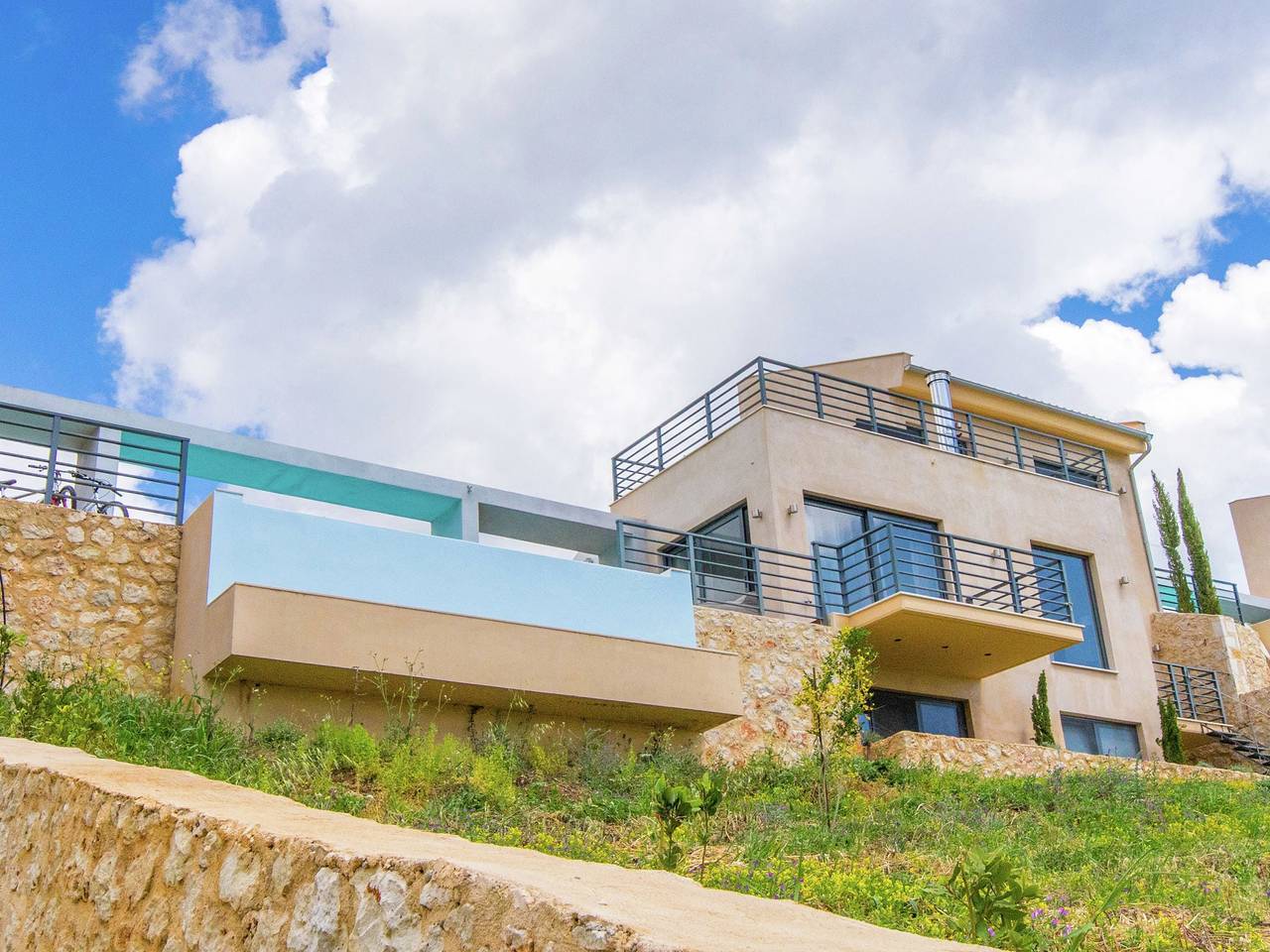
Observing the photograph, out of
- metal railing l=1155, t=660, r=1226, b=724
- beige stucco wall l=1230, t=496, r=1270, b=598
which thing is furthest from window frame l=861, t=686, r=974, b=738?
beige stucco wall l=1230, t=496, r=1270, b=598

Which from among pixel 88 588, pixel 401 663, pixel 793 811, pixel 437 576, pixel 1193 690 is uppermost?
pixel 1193 690

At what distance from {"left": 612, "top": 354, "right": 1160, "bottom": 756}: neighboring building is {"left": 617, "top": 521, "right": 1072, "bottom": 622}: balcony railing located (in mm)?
48

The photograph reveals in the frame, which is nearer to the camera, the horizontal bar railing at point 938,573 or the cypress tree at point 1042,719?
the horizontal bar railing at point 938,573

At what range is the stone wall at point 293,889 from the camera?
2.85 m

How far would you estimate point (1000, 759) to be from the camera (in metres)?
17.5

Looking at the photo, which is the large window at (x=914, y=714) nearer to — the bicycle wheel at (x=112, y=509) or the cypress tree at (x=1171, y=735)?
the cypress tree at (x=1171, y=735)

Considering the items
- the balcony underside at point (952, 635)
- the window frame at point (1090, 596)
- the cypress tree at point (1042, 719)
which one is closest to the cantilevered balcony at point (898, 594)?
the balcony underside at point (952, 635)

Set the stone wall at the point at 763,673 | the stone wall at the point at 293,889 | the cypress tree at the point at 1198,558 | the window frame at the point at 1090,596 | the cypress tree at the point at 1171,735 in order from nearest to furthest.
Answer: the stone wall at the point at 293,889 < the stone wall at the point at 763,673 < the cypress tree at the point at 1171,735 < the window frame at the point at 1090,596 < the cypress tree at the point at 1198,558

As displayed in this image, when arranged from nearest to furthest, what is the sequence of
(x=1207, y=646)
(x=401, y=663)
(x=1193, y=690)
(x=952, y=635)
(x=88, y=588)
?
(x=401, y=663) < (x=88, y=588) < (x=952, y=635) < (x=1193, y=690) < (x=1207, y=646)

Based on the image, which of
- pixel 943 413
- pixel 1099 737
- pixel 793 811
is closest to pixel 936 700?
pixel 1099 737

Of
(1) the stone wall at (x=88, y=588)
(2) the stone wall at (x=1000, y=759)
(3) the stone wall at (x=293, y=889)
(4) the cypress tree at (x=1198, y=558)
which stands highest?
(4) the cypress tree at (x=1198, y=558)

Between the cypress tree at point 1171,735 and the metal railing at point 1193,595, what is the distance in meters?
5.25

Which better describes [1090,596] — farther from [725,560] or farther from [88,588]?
[88,588]

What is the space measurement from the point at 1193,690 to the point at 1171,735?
327cm
